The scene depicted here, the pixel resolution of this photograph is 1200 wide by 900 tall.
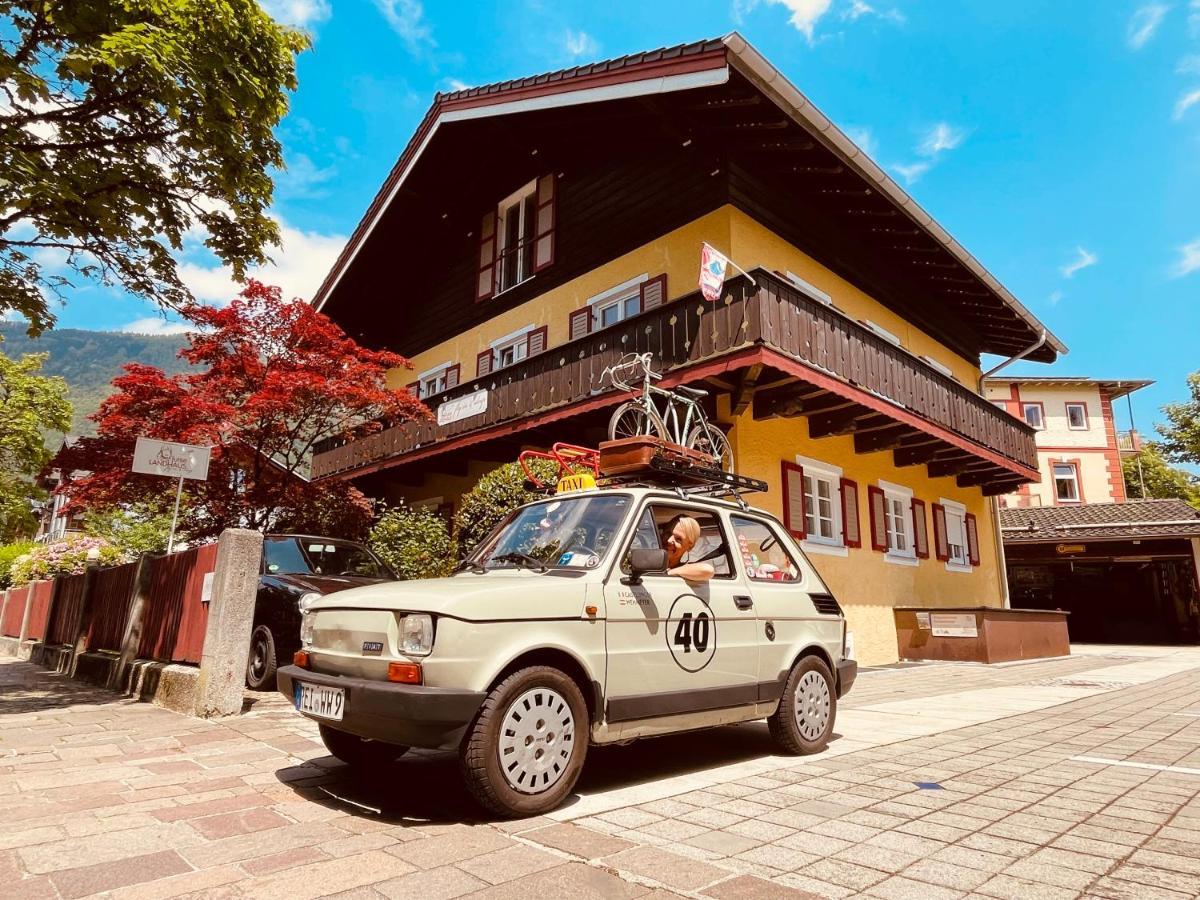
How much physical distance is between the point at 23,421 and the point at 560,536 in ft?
139

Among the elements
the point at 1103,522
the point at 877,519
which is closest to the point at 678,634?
the point at 877,519

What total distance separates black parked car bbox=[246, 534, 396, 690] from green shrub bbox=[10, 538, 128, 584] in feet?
40.0

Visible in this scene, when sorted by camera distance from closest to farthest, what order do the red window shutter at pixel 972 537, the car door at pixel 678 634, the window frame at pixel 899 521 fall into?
the car door at pixel 678 634, the window frame at pixel 899 521, the red window shutter at pixel 972 537

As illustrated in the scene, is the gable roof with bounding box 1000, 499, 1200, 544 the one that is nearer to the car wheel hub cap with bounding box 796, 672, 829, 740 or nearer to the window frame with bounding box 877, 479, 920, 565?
the window frame with bounding box 877, 479, 920, 565

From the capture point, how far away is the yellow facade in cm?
1223

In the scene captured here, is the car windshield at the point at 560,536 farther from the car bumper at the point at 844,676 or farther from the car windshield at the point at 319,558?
the car windshield at the point at 319,558

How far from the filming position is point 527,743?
363 centimetres

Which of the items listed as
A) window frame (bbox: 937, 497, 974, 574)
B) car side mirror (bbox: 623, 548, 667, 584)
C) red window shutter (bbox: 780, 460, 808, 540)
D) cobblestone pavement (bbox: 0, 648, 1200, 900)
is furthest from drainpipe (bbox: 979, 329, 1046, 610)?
car side mirror (bbox: 623, 548, 667, 584)

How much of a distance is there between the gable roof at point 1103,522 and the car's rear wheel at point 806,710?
2076 cm

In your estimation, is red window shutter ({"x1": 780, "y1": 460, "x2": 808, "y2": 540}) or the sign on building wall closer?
red window shutter ({"x1": 780, "y1": 460, "x2": 808, "y2": 540})

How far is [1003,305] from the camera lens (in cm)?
1783

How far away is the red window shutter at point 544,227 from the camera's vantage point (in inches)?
640

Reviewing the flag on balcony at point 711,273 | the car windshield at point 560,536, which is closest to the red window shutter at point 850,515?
the flag on balcony at point 711,273

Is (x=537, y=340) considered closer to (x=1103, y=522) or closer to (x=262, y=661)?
(x=262, y=661)
